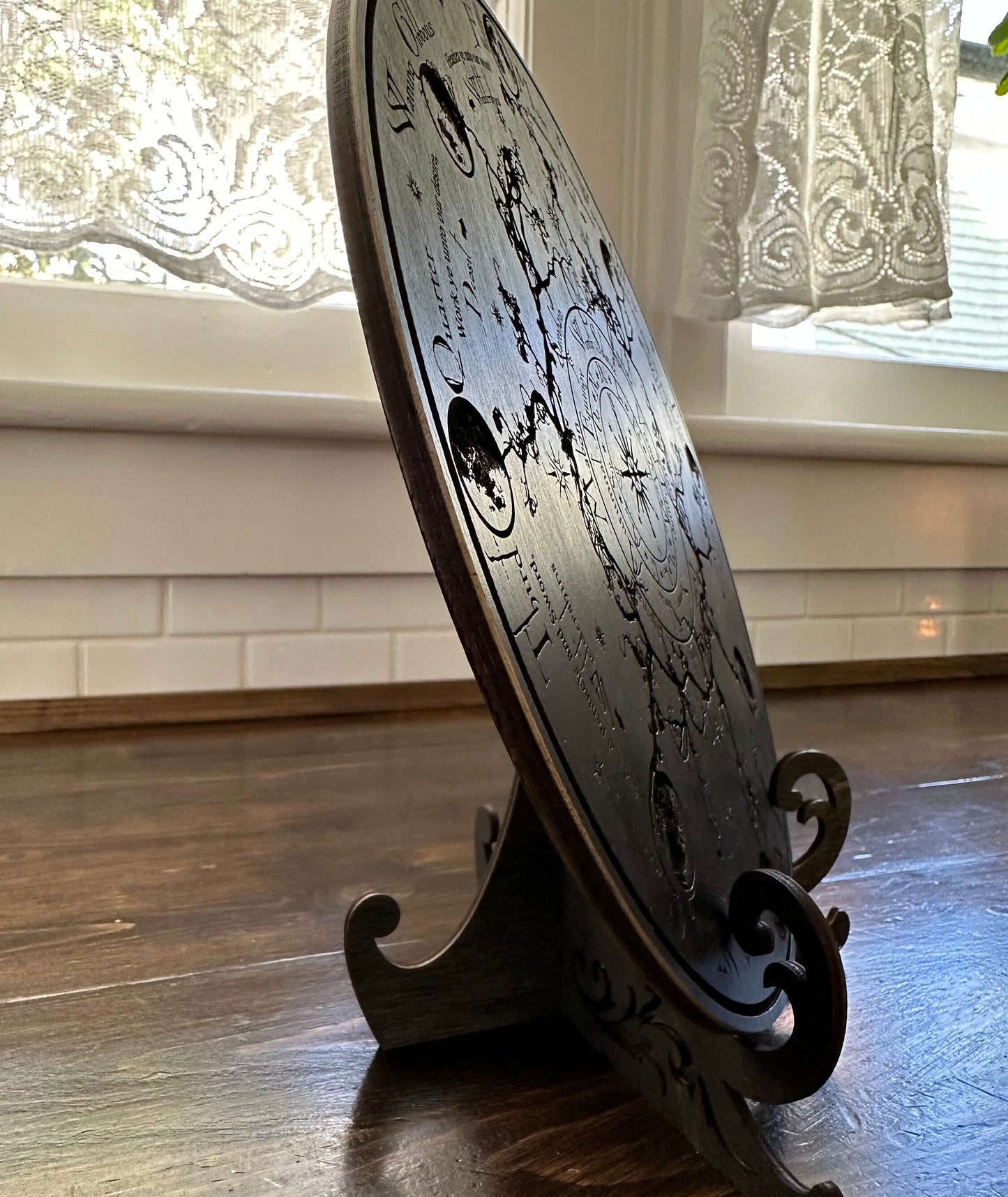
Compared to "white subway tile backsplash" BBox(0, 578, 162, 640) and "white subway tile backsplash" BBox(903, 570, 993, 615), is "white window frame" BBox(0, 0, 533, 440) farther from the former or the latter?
"white subway tile backsplash" BBox(903, 570, 993, 615)

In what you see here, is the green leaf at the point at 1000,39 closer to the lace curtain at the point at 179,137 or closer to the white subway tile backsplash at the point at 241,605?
the lace curtain at the point at 179,137

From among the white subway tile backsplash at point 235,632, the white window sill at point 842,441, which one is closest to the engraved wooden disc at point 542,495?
the white subway tile backsplash at point 235,632

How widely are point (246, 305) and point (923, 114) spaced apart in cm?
95

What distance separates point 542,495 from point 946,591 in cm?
157

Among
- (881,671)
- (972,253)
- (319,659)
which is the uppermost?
(972,253)

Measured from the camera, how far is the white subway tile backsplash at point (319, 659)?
1.32 metres

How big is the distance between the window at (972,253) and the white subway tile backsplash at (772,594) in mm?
385

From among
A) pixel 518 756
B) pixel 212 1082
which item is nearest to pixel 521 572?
pixel 518 756

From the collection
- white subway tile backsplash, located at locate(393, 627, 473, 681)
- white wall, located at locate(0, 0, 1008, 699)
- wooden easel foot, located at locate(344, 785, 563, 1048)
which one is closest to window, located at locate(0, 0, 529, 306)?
white wall, located at locate(0, 0, 1008, 699)

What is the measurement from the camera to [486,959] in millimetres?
522

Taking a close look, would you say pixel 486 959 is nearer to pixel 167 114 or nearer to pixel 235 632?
pixel 235 632

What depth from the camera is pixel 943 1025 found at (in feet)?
1.74

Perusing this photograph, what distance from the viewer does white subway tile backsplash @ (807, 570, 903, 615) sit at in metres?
1.64

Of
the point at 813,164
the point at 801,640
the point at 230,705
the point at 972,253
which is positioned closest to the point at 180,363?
the point at 230,705
